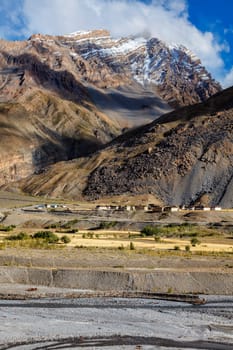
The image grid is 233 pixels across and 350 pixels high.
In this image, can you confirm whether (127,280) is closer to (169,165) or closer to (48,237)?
(48,237)

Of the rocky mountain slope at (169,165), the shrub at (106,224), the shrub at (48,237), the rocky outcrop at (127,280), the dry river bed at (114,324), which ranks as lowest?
the dry river bed at (114,324)

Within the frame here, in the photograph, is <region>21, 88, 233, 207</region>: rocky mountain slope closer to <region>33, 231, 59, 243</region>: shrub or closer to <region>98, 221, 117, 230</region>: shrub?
<region>98, 221, 117, 230</region>: shrub

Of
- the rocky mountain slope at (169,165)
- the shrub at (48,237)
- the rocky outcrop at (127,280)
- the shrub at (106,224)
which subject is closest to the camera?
the rocky outcrop at (127,280)

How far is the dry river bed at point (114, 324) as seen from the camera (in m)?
Result: 19.4

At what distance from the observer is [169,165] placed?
135750 millimetres

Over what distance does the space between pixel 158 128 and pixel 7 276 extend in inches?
5161

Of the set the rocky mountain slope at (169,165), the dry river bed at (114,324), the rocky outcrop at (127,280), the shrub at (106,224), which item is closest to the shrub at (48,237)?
the rocky outcrop at (127,280)

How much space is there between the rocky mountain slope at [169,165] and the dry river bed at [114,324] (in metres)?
94.6

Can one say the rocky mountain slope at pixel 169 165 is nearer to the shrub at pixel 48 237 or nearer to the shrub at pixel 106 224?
the shrub at pixel 106 224

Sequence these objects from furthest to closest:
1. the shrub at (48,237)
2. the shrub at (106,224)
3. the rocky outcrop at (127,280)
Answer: the shrub at (106,224)
the shrub at (48,237)
the rocky outcrop at (127,280)

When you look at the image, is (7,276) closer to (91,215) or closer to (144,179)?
(91,215)

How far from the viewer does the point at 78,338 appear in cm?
1994

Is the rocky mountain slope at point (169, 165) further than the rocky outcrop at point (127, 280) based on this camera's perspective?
Yes

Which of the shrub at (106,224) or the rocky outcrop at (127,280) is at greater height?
the shrub at (106,224)
